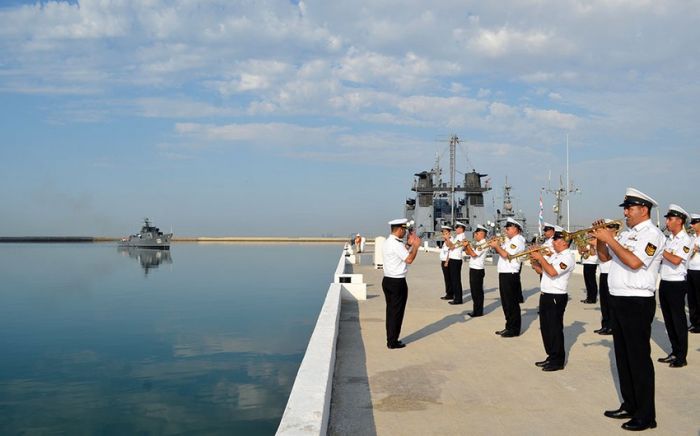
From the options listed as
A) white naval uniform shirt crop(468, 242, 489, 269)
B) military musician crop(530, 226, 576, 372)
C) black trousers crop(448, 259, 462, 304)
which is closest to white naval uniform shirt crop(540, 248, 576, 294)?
military musician crop(530, 226, 576, 372)

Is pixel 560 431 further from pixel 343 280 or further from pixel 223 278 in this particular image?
pixel 223 278

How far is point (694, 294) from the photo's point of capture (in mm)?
10227

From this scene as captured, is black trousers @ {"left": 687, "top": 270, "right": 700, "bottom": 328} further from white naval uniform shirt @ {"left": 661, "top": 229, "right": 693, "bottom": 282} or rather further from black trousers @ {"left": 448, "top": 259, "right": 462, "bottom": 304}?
black trousers @ {"left": 448, "top": 259, "right": 462, "bottom": 304}

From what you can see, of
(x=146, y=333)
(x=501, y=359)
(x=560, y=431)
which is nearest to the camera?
(x=560, y=431)

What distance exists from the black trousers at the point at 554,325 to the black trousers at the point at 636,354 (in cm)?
191

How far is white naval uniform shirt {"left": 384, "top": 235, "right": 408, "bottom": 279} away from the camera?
330 inches

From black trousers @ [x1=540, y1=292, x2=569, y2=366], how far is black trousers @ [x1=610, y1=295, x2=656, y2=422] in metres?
1.91

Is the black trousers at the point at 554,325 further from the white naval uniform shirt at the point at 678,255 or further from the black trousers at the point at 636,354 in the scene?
the black trousers at the point at 636,354

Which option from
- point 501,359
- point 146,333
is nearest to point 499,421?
point 501,359

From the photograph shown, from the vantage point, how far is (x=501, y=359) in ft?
25.9

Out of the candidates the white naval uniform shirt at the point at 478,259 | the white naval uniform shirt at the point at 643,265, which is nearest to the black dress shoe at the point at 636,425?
the white naval uniform shirt at the point at 643,265

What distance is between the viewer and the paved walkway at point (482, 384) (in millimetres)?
5191

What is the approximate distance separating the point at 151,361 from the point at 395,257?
6.78m

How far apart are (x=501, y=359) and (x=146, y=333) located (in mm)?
11253
